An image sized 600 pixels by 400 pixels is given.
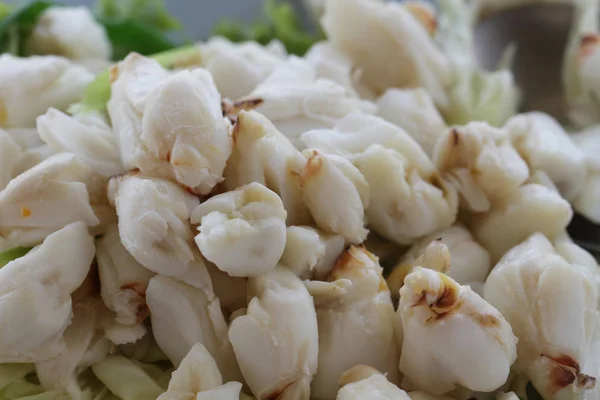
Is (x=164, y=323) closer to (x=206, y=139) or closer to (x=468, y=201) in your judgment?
(x=206, y=139)

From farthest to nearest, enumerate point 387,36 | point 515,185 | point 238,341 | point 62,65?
point 387,36, point 62,65, point 515,185, point 238,341

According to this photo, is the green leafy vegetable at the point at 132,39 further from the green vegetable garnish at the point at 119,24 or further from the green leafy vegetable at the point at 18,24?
the green leafy vegetable at the point at 18,24

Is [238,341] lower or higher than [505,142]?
lower

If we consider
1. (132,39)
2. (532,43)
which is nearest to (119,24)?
(132,39)

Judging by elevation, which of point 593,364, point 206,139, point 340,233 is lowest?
point 593,364

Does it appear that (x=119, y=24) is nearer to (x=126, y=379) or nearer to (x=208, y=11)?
(x=208, y=11)

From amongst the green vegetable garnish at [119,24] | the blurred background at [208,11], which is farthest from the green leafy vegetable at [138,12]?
the blurred background at [208,11]

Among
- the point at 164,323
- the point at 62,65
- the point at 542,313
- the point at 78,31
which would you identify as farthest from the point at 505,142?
the point at 78,31
